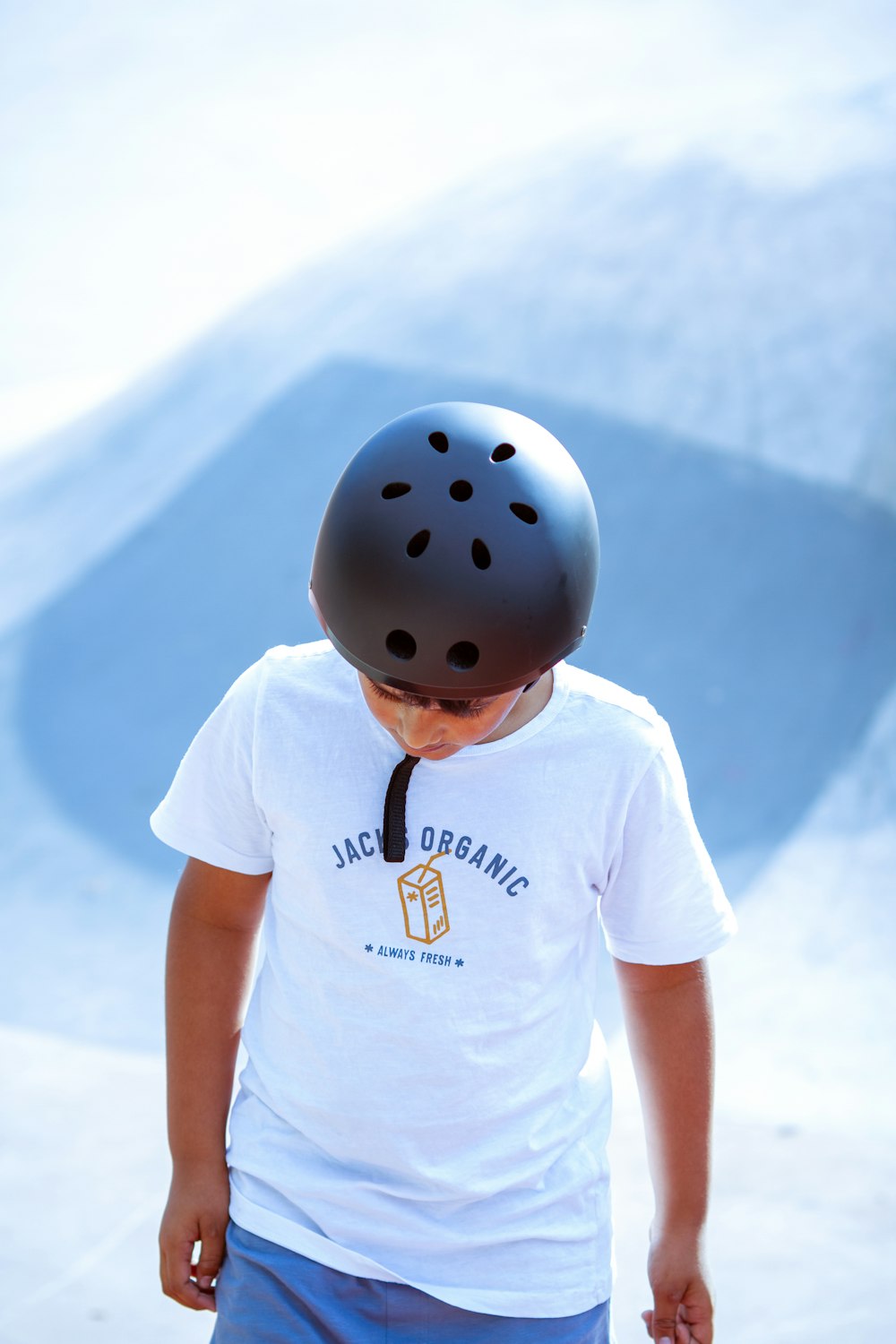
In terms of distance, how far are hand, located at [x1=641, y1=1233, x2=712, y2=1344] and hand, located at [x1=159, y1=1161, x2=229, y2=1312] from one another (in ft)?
1.63

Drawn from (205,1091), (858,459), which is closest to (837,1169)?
(205,1091)

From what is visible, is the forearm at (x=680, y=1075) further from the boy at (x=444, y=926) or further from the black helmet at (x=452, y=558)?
the black helmet at (x=452, y=558)

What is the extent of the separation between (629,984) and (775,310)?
5.04 m

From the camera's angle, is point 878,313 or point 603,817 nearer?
point 603,817

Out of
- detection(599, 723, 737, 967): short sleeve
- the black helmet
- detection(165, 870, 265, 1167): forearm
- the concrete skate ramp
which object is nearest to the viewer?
the black helmet

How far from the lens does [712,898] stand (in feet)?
4.66

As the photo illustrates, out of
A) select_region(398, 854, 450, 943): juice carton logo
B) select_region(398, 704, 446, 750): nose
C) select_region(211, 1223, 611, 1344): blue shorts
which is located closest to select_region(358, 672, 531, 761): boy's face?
select_region(398, 704, 446, 750): nose

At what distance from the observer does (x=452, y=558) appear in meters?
1.28

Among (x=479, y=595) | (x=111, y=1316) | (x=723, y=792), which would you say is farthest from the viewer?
(x=723, y=792)

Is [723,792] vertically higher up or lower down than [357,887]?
higher up

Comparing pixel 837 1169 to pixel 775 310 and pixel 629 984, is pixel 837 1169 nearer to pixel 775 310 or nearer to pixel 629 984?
pixel 629 984

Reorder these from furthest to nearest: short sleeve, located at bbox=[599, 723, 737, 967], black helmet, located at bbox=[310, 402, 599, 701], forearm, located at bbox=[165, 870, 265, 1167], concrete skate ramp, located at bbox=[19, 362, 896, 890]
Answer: concrete skate ramp, located at bbox=[19, 362, 896, 890]
forearm, located at bbox=[165, 870, 265, 1167]
short sleeve, located at bbox=[599, 723, 737, 967]
black helmet, located at bbox=[310, 402, 599, 701]

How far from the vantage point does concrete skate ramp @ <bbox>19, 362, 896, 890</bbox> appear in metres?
4.53

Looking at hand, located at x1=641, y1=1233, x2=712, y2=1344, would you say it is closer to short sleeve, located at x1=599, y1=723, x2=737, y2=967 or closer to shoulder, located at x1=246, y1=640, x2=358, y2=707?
short sleeve, located at x1=599, y1=723, x2=737, y2=967
